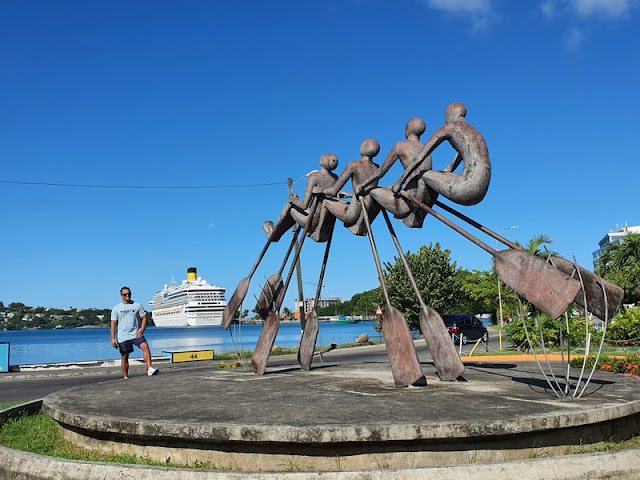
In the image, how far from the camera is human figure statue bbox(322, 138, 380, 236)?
8.91 m

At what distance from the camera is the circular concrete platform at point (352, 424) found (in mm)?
4738

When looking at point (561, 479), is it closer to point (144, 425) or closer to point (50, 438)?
point (144, 425)

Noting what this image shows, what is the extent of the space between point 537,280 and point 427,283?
30.7 m

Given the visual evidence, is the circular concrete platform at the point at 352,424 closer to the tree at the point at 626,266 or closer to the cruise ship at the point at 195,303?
the tree at the point at 626,266

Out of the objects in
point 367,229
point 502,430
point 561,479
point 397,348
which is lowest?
point 561,479

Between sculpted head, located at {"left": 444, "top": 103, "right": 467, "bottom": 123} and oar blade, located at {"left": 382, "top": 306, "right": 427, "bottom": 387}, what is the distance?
103 inches

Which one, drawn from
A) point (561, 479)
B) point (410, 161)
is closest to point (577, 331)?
point (410, 161)

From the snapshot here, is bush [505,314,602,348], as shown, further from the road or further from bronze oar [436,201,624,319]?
bronze oar [436,201,624,319]

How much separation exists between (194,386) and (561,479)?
17.0 ft

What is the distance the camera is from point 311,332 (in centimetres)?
937

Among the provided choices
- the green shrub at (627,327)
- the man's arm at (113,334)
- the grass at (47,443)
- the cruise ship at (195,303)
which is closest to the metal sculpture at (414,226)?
the man's arm at (113,334)

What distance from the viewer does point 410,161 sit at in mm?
8023

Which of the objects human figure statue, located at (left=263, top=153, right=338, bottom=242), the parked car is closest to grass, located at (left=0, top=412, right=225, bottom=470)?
human figure statue, located at (left=263, top=153, right=338, bottom=242)

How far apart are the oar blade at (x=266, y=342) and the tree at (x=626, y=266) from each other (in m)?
19.7
